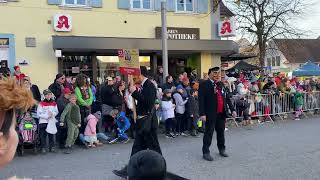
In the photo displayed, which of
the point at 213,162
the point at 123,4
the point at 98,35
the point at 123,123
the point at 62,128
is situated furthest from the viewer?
the point at 123,4

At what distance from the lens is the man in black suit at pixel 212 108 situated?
921cm

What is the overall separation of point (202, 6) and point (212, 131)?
1171 cm

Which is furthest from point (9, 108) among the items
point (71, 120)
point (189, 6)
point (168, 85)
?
point (189, 6)

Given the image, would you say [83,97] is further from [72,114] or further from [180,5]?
[180,5]

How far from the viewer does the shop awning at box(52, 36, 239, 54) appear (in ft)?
53.4

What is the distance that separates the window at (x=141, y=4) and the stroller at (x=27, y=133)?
9.15m

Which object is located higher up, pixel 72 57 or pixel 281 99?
pixel 72 57

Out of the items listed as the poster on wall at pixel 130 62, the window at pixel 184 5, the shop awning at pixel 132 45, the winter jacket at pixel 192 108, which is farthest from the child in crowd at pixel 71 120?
the window at pixel 184 5

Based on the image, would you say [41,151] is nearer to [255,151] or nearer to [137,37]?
[255,151]

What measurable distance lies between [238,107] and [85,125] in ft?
19.6

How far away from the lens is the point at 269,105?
53.5 feet

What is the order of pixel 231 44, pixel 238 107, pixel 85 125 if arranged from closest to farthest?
pixel 85 125, pixel 238 107, pixel 231 44

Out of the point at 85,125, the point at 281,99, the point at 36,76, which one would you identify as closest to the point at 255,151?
the point at 85,125

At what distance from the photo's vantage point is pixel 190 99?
1299 centimetres
